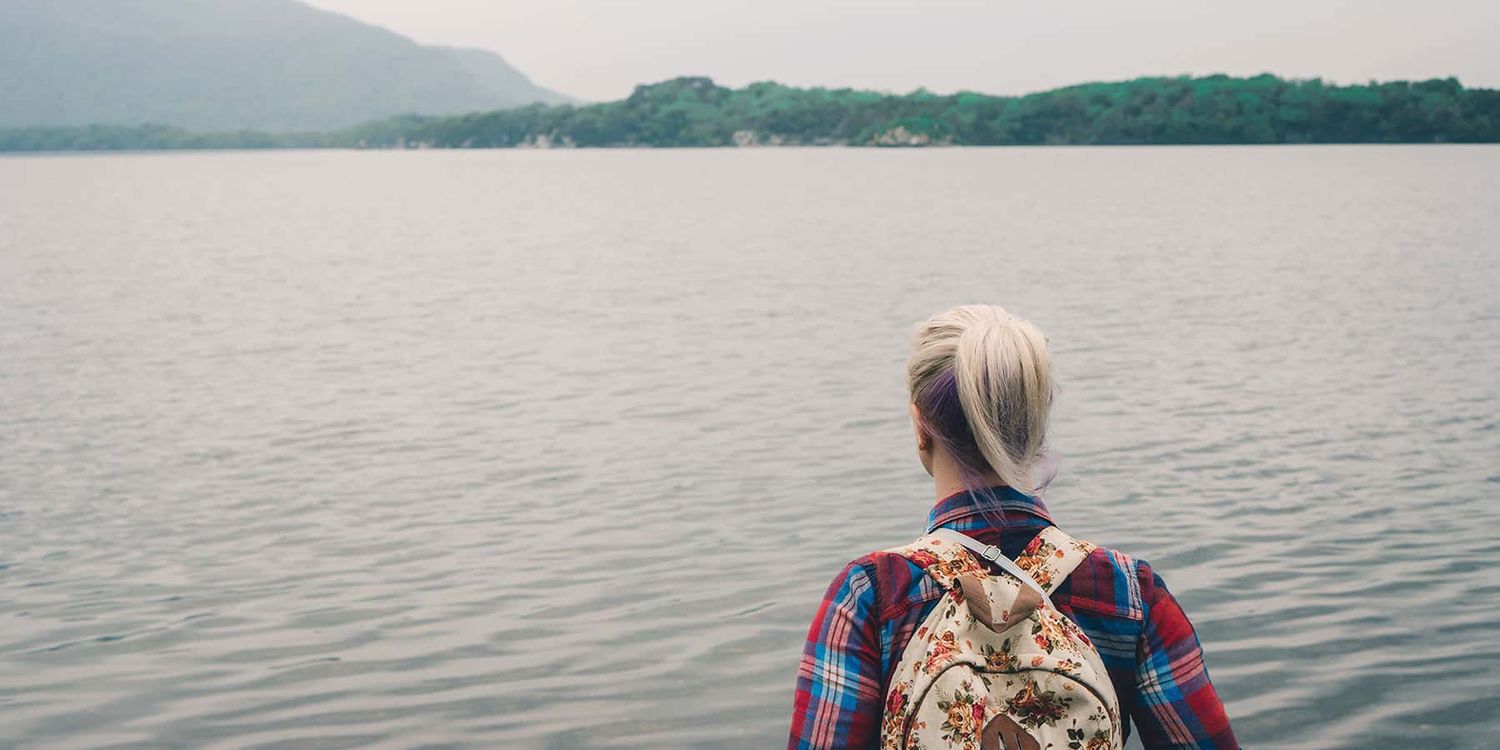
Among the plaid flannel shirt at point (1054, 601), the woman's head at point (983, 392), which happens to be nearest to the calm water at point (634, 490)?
the plaid flannel shirt at point (1054, 601)

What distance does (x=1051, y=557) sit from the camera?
307cm

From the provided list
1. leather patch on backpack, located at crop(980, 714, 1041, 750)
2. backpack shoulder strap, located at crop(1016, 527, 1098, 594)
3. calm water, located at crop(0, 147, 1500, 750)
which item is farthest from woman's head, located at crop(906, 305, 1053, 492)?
calm water, located at crop(0, 147, 1500, 750)

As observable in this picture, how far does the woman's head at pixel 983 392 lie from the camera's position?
9.52ft

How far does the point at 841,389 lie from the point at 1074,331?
29.0 ft

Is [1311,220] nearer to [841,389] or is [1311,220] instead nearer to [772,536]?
[841,389]

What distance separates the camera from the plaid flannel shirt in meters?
3.00

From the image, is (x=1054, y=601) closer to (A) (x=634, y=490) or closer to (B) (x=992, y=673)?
(B) (x=992, y=673)

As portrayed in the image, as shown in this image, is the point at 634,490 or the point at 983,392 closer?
the point at 983,392

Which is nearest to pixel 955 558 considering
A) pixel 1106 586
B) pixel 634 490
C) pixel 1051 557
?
pixel 1051 557

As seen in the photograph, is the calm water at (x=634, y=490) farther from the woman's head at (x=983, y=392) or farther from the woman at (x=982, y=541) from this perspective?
the woman's head at (x=983, y=392)

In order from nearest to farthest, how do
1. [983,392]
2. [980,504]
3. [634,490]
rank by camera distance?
[983,392] → [980,504] → [634,490]

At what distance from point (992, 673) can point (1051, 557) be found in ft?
0.94

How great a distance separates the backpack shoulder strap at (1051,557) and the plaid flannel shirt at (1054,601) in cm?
3

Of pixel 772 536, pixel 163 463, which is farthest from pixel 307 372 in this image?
pixel 772 536
